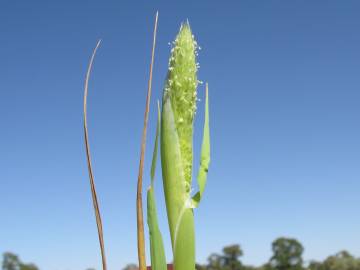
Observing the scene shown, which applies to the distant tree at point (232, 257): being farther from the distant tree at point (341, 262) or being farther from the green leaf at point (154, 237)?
the green leaf at point (154, 237)

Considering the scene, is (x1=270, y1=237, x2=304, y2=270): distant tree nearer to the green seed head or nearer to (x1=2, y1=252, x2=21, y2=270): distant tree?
(x1=2, y1=252, x2=21, y2=270): distant tree

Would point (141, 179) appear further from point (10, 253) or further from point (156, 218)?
point (10, 253)

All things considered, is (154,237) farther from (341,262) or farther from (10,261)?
(341,262)

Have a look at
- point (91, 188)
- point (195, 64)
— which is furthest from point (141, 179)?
point (195, 64)

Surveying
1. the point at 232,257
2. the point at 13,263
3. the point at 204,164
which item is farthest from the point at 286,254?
the point at 204,164

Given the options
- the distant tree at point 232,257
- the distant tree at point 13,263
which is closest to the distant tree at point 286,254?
the distant tree at point 232,257

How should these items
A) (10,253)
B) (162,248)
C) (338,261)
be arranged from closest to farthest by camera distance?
(162,248) < (10,253) < (338,261)
